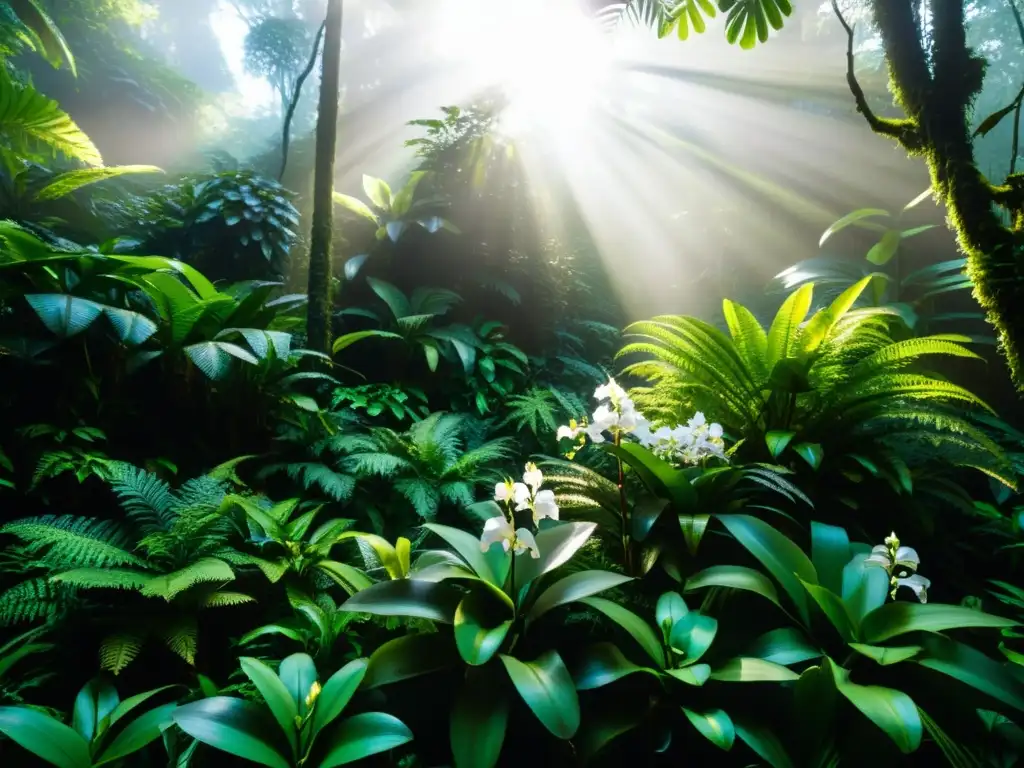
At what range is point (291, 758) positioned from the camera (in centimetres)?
102

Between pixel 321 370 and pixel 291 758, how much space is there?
2261 mm

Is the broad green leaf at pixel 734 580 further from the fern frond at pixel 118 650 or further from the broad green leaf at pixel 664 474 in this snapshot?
the fern frond at pixel 118 650

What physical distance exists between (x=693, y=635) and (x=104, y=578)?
1.46 m

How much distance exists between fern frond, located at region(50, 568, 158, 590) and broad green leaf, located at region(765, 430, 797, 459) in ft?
6.34

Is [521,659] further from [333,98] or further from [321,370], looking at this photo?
[333,98]

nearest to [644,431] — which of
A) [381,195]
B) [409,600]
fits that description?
[409,600]

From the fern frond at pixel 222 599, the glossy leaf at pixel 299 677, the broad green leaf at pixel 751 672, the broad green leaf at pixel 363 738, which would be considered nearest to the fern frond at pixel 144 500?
the fern frond at pixel 222 599

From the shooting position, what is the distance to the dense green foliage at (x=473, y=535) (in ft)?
3.60

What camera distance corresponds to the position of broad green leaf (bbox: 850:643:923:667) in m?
1.05

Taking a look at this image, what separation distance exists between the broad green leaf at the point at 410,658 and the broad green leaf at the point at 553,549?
0.74 ft

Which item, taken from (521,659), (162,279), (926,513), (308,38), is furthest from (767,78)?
(308,38)

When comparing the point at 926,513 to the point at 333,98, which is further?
the point at 333,98

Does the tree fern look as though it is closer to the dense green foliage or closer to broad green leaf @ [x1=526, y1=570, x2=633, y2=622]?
the dense green foliage

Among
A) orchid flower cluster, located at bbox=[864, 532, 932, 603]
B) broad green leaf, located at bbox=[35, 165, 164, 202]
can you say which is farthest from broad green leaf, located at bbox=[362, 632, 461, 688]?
broad green leaf, located at bbox=[35, 165, 164, 202]
